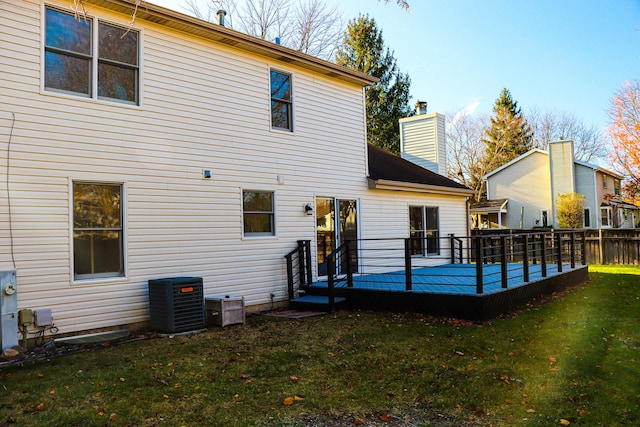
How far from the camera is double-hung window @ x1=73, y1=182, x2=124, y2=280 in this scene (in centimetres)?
682

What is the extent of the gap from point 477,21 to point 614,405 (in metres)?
5.48

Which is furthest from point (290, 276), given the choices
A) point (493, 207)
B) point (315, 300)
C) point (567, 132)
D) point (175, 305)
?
point (567, 132)

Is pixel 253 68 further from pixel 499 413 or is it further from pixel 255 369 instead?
pixel 499 413

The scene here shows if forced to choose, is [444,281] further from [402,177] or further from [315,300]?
[402,177]

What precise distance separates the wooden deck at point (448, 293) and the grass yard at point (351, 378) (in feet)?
1.12

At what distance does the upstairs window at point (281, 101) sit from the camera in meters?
9.75

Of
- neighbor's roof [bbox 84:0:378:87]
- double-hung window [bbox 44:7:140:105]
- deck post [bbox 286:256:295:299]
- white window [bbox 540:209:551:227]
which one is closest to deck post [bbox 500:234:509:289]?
deck post [bbox 286:256:295:299]

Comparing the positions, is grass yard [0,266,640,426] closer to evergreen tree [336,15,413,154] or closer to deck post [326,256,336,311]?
deck post [326,256,336,311]

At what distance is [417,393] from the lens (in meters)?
4.41

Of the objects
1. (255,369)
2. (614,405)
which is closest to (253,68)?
(255,369)

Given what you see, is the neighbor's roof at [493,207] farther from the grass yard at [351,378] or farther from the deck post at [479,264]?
the deck post at [479,264]

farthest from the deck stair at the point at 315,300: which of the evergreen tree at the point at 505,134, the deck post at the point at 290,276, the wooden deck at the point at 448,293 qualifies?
the evergreen tree at the point at 505,134

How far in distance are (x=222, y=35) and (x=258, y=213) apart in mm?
3363

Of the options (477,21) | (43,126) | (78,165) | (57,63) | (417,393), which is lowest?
(417,393)
